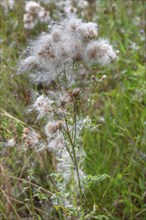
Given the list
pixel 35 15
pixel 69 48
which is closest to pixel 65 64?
pixel 69 48

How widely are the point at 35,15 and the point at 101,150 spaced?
5.27 feet

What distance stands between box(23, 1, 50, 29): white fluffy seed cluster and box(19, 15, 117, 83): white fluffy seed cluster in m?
1.80

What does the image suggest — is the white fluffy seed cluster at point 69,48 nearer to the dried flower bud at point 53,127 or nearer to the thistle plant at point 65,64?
the thistle plant at point 65,64

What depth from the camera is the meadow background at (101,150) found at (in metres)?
2.16

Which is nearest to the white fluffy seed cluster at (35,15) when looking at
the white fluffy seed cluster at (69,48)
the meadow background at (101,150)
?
the meadow background at (101,150)

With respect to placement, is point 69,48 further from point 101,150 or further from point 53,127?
point 101,150

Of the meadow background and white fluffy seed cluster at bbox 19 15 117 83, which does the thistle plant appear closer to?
white fluffy seed cluster at bbox 19 15 117 83

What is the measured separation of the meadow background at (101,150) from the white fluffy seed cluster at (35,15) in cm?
15

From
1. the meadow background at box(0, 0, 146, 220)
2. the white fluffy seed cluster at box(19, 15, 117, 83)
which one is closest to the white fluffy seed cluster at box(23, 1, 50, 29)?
the meadow background at box(0, 0, 146, 220)

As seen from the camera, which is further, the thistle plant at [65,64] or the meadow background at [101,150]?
the meadow background at [101,150]

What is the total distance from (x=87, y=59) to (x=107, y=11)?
2.85 meters

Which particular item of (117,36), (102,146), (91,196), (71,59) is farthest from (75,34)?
(117,36)

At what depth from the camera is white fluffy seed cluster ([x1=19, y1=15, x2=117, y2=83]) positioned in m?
1.54

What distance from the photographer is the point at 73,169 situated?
176cm
